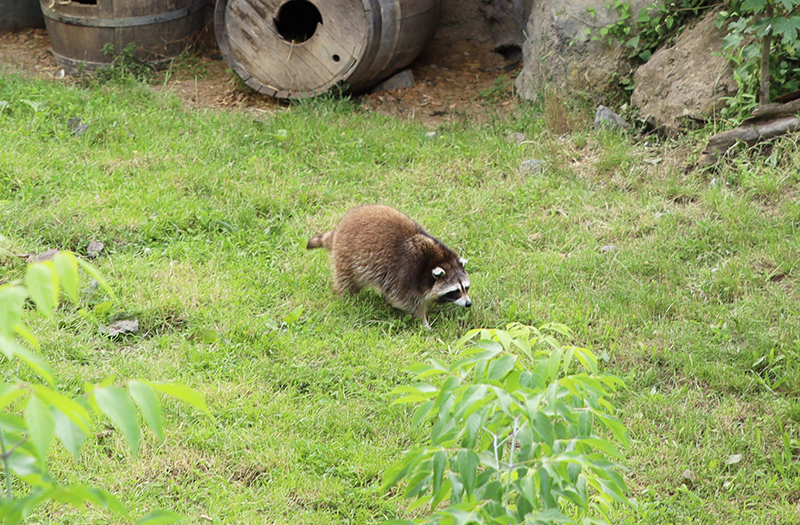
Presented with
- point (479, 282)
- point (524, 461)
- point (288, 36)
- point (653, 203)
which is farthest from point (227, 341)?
point (288, 36)

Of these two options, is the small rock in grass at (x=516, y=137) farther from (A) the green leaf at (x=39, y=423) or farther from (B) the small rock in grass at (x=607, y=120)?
(A) the green leaf at (x=39, y=423)

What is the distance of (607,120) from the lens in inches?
240

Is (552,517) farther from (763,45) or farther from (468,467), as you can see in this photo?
(763,45)

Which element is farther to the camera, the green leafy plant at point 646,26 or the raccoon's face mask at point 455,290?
the green leafy plant at point 646,26

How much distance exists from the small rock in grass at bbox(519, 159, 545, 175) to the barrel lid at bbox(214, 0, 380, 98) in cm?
182

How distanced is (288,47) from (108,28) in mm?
1634

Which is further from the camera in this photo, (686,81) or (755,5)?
(686,81)

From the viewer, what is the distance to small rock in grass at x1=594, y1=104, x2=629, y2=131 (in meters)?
6.07

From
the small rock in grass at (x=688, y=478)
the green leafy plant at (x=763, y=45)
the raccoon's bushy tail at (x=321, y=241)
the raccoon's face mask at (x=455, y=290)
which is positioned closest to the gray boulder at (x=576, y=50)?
the green leafy plant at (x=763, y=45)

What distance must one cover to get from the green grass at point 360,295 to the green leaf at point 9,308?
1.84 m

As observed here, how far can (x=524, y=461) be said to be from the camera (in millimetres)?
1731

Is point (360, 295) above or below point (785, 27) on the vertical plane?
below

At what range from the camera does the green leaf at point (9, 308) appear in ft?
3.95

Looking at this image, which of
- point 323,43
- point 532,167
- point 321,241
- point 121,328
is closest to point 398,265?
point 321,241
